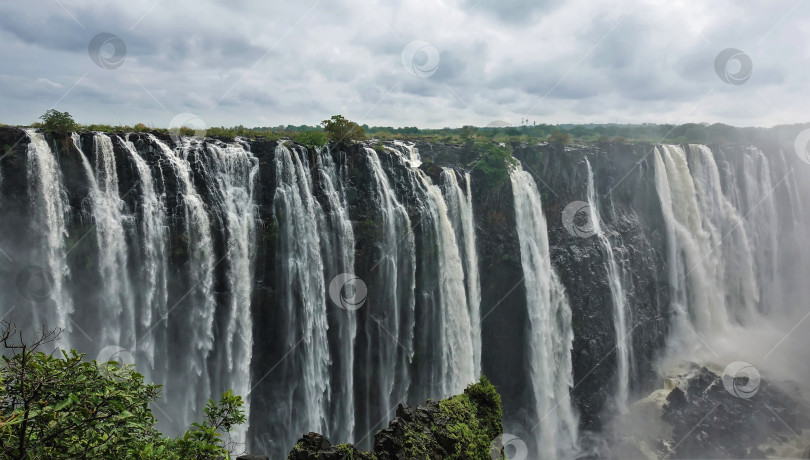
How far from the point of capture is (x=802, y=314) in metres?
41.8

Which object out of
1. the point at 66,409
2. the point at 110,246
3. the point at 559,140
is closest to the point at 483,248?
the point at 559,140

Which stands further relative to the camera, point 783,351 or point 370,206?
point 783,351

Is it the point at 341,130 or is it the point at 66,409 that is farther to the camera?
the point at 341,130

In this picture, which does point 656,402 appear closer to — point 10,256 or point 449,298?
point 449,298

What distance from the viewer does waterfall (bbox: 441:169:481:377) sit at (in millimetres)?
27438

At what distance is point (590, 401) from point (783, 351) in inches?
731

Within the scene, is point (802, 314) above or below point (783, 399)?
above

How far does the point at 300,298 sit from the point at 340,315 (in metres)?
2.35

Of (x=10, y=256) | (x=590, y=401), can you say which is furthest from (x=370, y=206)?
(x=590, y=401)
